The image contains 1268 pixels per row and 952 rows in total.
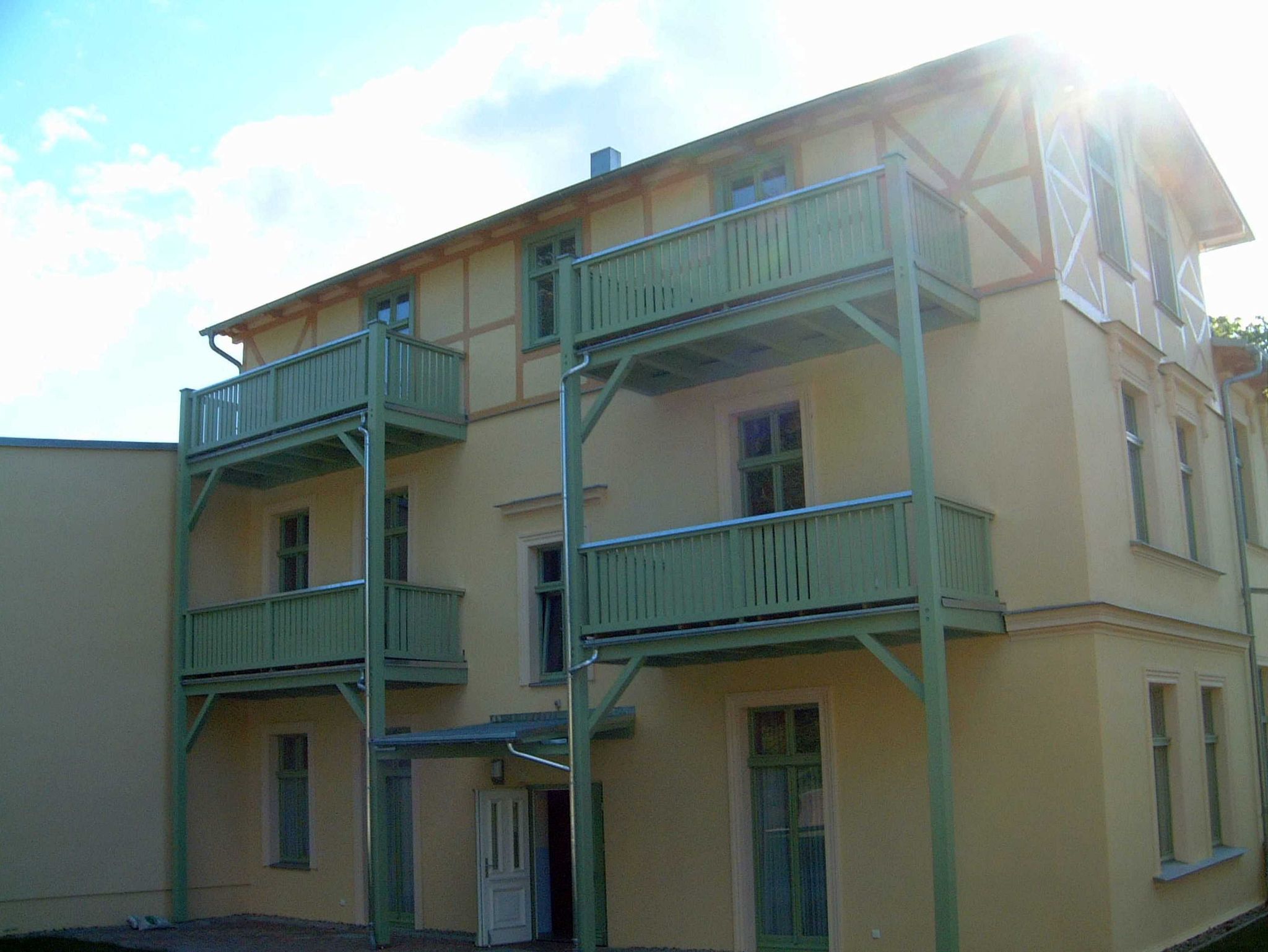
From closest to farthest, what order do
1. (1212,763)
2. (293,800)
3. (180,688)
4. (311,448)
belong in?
(1212,763)
(311,448)
(180,688)
(293,800)

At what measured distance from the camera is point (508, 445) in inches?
632

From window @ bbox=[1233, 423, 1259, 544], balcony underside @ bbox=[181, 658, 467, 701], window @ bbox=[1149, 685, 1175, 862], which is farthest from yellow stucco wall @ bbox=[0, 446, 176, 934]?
window @ bbox=[1233, 423, 1259, 544]

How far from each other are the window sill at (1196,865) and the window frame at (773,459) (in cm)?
473

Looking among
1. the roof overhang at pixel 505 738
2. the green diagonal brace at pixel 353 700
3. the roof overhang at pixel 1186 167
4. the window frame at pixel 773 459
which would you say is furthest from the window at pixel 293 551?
the roof overhang at pixel 1186 167

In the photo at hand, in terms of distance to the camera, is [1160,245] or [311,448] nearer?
[1160,245]

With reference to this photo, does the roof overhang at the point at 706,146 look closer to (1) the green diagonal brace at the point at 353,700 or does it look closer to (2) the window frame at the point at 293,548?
(2) the window frame at the point at 293,548

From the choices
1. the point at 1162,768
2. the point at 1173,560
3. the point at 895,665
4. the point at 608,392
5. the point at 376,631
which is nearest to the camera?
the point at 895,665

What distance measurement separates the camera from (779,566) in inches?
459

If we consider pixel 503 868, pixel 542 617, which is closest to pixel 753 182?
pixel 542 617

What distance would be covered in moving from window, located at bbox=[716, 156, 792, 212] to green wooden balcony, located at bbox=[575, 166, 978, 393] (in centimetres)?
140

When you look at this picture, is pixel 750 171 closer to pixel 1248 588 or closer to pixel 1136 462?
pixel 1136 462

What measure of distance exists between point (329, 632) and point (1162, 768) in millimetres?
9220

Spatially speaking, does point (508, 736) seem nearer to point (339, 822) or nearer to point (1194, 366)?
point (339, 822)

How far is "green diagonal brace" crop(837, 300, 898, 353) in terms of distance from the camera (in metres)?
11.3
